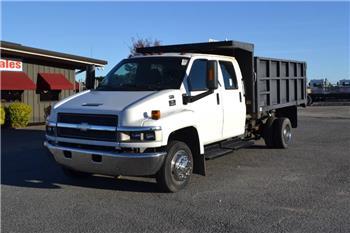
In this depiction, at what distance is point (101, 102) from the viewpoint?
7414 mm

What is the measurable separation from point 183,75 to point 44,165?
3851 millimetres

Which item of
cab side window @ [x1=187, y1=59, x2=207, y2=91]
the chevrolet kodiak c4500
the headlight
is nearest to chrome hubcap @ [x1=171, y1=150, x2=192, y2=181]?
the chevrolet kodiak c4500

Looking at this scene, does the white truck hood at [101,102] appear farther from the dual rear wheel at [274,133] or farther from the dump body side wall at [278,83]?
the dual rear wheel at [274,133]

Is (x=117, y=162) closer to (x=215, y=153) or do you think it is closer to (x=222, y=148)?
(x=215, y=153)

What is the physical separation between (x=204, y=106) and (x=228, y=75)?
1538 millimetres

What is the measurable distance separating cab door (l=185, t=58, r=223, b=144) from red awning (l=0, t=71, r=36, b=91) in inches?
496

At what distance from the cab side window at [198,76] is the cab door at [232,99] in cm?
60

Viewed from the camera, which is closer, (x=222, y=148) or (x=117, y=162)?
(x=117, y=162)

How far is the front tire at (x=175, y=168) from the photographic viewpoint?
23.8 ft

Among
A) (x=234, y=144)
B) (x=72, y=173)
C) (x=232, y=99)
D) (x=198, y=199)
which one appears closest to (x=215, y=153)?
(x=234, y=144)

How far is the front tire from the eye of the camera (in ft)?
23.8

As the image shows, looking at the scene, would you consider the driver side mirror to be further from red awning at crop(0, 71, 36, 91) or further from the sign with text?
the sign with text

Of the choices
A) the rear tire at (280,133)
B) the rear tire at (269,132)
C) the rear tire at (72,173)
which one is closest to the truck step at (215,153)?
the rear tire at (72,173)

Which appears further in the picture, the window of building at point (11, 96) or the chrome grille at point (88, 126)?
the window of building at point (11, 96)
